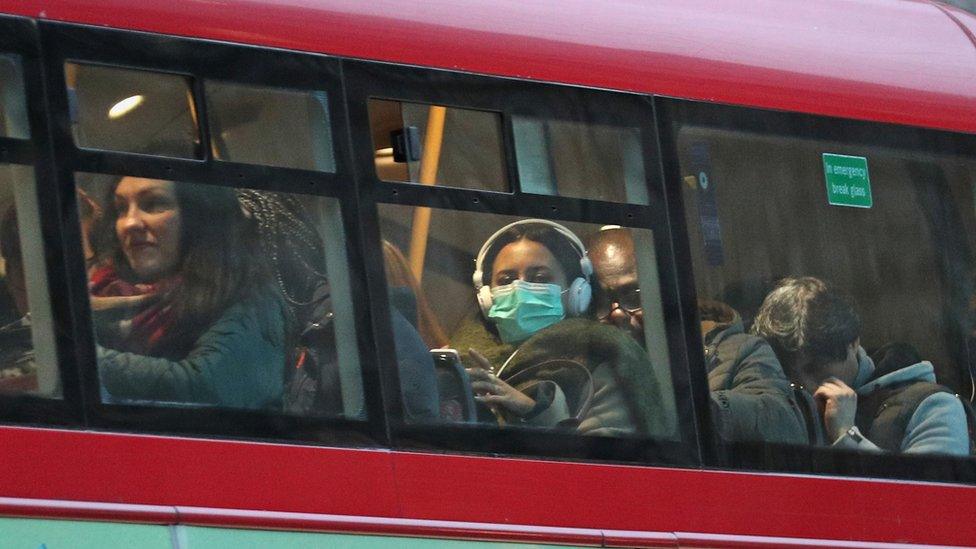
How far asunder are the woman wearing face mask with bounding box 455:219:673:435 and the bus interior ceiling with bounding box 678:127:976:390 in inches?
17.3

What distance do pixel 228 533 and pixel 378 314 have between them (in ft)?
2.60

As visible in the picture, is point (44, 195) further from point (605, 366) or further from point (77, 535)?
point (605, 366)

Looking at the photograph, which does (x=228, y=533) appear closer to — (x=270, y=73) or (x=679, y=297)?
(x=270, y=73)

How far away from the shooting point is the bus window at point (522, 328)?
5293 millimetres

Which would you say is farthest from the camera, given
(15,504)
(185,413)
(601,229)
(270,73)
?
(601,229)

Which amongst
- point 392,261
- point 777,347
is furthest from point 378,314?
point 777,347

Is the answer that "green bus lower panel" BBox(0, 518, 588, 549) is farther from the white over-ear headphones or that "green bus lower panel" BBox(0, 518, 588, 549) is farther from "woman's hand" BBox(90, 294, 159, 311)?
the white over-ear headphones

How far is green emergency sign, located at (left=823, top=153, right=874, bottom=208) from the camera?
6176 mm

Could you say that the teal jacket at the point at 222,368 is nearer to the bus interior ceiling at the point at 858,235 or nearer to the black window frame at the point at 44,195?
the black window frame at the point at 44,195

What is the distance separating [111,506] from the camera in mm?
4613

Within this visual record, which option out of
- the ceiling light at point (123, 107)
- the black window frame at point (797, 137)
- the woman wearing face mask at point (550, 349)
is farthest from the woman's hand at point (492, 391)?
the ceiling light at point (123, 107)

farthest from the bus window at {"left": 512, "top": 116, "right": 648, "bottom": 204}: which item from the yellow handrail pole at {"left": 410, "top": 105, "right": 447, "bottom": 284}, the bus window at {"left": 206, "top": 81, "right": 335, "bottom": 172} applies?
the bus window at {"left": 206, "top": 81, "right": 335, "bottom": 172}

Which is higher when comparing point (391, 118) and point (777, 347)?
point (391, 118)

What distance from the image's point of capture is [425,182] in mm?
5340
